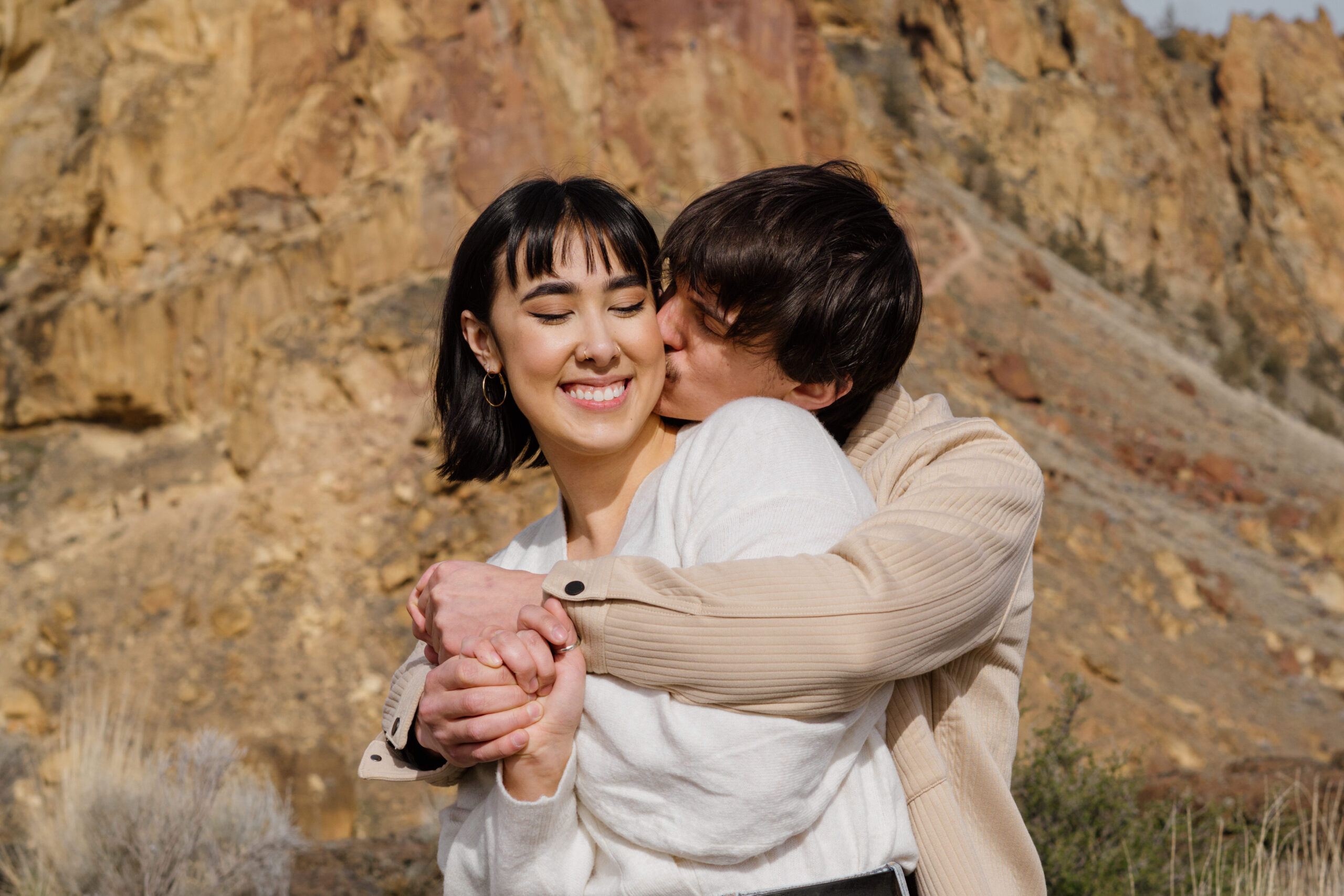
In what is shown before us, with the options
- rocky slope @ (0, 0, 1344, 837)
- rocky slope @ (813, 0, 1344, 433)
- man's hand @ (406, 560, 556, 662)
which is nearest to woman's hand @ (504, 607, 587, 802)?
man's hand @ (406, 560, 556, 662)

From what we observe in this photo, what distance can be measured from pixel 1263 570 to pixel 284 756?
421 inches

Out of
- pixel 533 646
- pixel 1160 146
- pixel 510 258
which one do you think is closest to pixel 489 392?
pixel 510 258

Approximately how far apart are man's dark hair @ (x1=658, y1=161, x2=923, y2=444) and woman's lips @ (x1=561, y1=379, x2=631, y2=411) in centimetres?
25

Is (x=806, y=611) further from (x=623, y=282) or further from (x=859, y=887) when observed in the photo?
(x=623, y=282)

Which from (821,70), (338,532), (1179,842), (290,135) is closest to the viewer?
(1179,842)

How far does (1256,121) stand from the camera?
31.0 meters

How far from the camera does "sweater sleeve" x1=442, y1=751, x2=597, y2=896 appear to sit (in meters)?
1.62

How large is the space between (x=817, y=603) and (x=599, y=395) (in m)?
0.81

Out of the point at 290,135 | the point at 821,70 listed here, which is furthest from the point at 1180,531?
the point at 290,135

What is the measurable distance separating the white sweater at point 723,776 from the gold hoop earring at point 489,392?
0.77 meters

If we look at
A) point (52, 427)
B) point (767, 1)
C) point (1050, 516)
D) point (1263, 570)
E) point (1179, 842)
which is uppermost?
point (767, 1)

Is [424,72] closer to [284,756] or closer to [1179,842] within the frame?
[284,756]

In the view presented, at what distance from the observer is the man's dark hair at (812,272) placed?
2.02 meters

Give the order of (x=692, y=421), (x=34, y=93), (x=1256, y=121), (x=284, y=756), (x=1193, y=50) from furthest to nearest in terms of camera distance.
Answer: (x=1193, y=50) → (x=1256, y=121) → (x=34, y=93) → (x=284, y=756) → (x=692, y=421)
